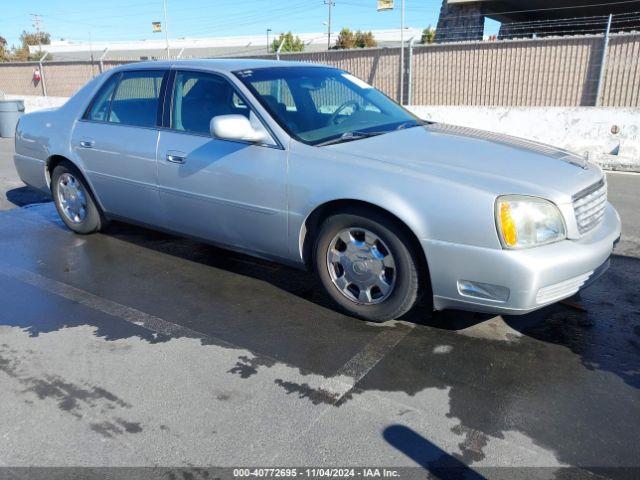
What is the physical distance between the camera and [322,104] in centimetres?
433

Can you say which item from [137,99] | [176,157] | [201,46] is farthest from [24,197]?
[201,46]

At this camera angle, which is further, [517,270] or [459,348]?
[459,348]

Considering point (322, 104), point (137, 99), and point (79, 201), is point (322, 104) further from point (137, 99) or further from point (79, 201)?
point (79, 201)

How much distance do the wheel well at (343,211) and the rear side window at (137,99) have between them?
1722mm

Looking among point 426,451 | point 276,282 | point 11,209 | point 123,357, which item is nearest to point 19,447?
point 123,357

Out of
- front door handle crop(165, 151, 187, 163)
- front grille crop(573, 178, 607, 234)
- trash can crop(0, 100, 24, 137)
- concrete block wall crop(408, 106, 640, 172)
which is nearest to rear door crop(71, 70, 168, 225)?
front door handle crop(165, 151, 187, 163)

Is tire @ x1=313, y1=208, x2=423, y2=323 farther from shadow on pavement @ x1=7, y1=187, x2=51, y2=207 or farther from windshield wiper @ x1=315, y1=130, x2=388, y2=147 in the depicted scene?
shadow on pavement @ x1=7, y1=187, x2=51, y2=207

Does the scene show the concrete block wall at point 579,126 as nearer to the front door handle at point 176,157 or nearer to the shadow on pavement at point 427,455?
the front door handle at point 176,157

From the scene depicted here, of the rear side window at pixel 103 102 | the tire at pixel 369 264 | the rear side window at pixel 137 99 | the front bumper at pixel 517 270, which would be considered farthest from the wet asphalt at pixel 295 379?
the rear side window at pixel 103 102

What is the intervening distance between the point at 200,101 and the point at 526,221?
8.62 ft

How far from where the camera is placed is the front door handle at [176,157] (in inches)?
167

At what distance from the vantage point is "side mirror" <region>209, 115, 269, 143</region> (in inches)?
147

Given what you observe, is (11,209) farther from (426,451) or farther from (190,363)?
(426,451)

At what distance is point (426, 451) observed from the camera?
2469 millimetres
